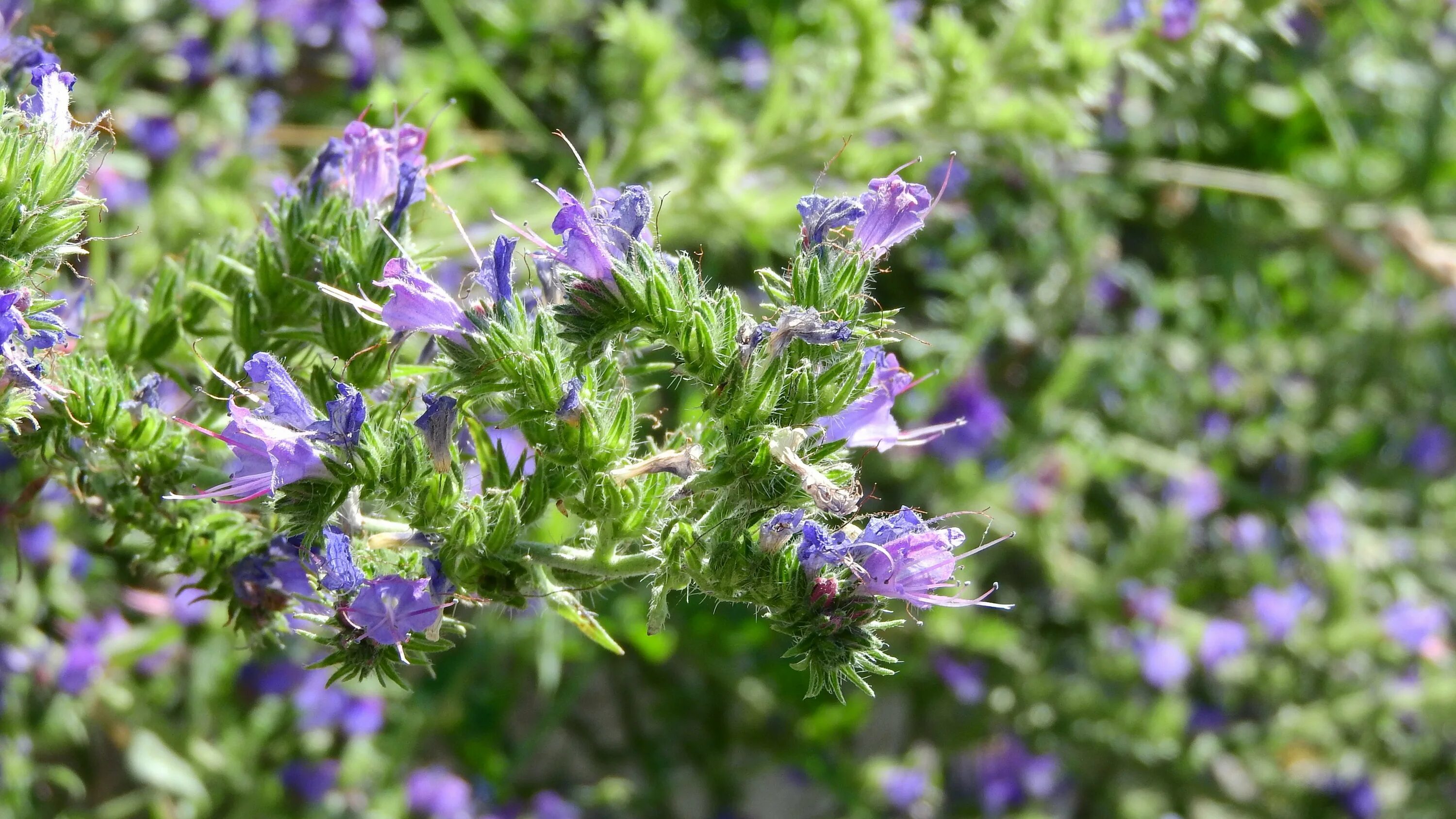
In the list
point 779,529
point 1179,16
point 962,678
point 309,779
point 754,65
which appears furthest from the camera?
point 962,678

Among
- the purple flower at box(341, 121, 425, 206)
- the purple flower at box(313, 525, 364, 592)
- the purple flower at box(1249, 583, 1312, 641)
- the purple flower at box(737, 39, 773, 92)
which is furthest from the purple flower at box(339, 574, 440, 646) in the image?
the purple flower at box(1249, 583, 1312, 641)

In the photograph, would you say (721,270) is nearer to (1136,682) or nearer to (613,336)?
(1136,682)

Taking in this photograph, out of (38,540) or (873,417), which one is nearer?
(873,417)

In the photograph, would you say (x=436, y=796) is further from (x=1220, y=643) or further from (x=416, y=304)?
(x=1220, y=643)

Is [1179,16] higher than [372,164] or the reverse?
the reverse

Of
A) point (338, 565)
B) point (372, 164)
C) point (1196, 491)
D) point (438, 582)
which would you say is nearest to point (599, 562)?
point (438, 582)

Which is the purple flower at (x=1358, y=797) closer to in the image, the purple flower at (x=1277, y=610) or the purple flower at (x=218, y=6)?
the purple flower at (x=1277, y=610)

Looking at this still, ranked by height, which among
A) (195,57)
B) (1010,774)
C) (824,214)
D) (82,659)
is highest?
(824,214)

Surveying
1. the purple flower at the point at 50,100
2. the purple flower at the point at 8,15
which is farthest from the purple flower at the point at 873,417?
the purple flower at the point at 8,15
